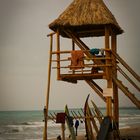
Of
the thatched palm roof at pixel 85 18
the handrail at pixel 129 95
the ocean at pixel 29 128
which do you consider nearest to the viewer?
the handrail at pixel 129 95

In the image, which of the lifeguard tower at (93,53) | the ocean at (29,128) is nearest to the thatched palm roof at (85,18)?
the lifeguard tower at (93,53)

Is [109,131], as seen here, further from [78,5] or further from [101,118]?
[78,5]

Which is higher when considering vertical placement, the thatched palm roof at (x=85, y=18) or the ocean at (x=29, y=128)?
the thatched palm roof at (x=85, y=18)

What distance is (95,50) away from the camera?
13.5 metres

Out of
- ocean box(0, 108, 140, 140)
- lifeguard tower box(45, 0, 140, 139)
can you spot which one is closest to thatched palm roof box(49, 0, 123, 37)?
lifeguard tower box(45, 0, 140, 139)

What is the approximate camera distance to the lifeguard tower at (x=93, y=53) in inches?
523

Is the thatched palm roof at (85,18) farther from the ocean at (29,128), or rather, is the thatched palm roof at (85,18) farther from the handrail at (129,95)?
the ocean at (29,128)

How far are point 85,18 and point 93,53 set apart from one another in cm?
137

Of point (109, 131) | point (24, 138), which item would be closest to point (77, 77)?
point (109, 131)

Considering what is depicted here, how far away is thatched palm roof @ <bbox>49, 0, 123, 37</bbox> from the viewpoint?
14.0 metres

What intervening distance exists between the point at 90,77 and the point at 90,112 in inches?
47.7

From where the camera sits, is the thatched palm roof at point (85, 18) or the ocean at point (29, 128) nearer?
the thatched palm roof at point (85, 18)

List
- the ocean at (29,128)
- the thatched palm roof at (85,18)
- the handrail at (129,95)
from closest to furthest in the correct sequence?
the handrail at (129,95)
the thatched palm roof at (85,18)
the ocean at (29,128)

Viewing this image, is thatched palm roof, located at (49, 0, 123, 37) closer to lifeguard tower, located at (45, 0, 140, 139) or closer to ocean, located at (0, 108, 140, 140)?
lifeguard tower, located at (45, 0, 140, 139)
